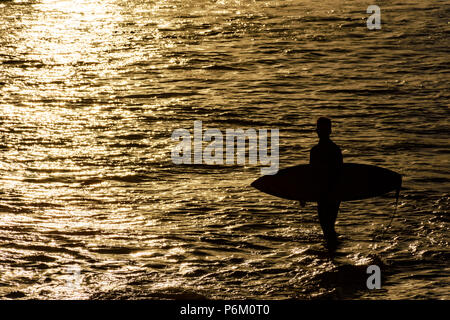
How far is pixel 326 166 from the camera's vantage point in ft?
35.4

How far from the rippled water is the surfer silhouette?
0.55m

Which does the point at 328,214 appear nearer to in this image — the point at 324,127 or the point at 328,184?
the point at 328,184

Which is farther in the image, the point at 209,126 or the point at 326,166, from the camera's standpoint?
the point at 209,126

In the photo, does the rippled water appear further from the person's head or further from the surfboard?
the person's head

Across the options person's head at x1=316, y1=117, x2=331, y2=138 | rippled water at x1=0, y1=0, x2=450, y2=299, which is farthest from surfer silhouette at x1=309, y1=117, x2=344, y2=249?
rippled water at x1=0, y1=0, x2=450, y2=299

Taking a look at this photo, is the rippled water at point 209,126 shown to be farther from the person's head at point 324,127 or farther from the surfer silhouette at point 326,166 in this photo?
the person's head at point 324,127

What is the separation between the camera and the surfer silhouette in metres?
10.7

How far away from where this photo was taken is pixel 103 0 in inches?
1337

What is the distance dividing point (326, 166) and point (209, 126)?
702 centimetres

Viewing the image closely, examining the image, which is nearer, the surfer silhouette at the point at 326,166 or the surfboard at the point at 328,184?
the surfer silhouette at the point at 326,166

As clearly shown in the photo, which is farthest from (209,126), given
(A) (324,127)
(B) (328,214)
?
(A) (324,127)

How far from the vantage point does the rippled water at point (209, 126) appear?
10.8m

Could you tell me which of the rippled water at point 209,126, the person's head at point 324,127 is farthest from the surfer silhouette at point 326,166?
the rippled water at point 209,126

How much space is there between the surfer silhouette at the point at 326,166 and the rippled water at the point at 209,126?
0.55 m
